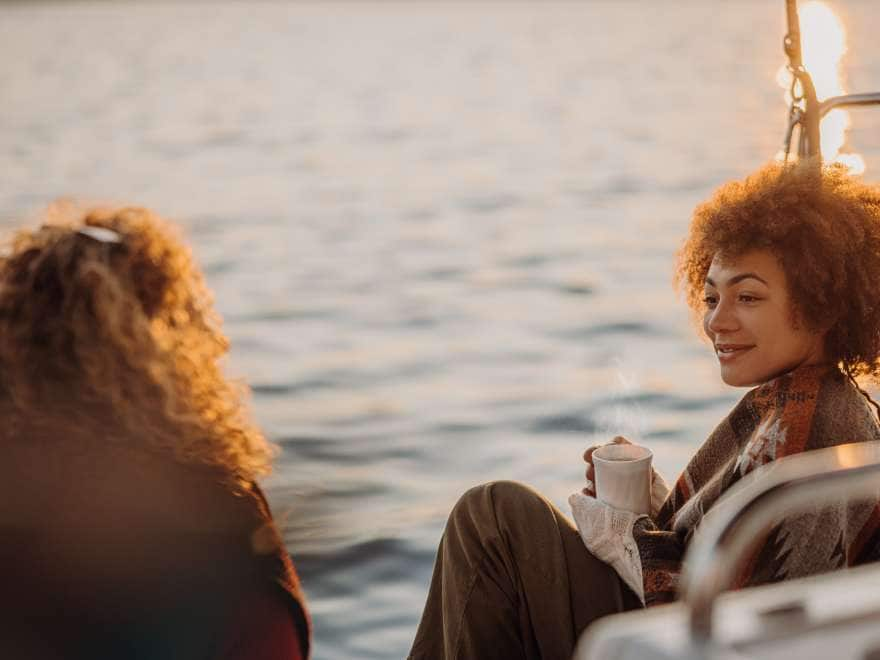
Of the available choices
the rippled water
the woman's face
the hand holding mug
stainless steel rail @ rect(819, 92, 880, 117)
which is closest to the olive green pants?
the hand holding mug

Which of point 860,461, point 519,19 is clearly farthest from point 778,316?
point 519,19

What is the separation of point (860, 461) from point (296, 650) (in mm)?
728

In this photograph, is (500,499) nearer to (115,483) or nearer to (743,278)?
(743,278)

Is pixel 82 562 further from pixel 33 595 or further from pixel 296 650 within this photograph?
pixel 296 650

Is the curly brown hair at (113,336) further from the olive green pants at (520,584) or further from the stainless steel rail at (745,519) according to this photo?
the stainless steel rail at (745,519)

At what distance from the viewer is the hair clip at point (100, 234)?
1732 millimetres

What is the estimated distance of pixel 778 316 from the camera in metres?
2.12

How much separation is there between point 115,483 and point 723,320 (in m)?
0.92

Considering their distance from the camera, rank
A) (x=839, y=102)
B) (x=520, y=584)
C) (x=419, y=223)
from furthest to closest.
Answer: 1. (x=419, y=223)
2. (x=839, y=102)
3. (x=520, y=584)

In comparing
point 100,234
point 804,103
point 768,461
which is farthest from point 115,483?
point 804,103

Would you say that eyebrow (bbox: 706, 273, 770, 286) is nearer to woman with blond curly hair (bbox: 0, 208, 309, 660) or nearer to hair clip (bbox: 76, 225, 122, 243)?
woman with blond curly hair (bbox: 0, 208, 309, 660)

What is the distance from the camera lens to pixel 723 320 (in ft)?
7.04

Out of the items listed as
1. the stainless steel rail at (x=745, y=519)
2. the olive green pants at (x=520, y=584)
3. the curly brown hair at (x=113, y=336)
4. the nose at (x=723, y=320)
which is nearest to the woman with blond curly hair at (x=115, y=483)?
the curly brown hair at (x=113, y=336)

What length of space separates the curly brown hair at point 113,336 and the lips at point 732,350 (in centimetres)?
74
